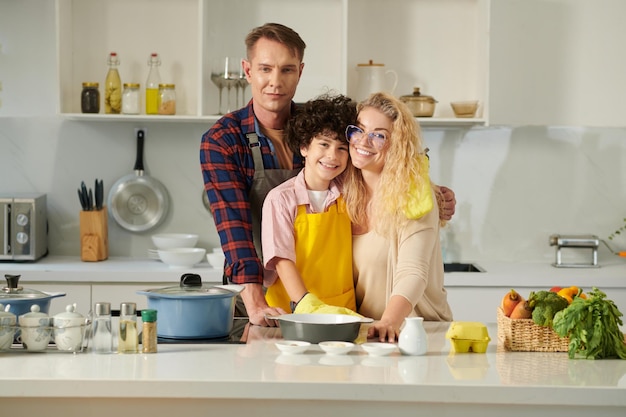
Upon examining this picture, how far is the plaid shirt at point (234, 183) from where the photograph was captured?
290 centimetres

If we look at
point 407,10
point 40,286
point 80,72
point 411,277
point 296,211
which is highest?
point 407,10

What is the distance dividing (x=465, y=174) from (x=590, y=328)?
2.59m

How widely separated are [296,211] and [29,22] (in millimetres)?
2564

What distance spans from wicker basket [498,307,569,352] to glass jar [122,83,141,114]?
8.74 ft

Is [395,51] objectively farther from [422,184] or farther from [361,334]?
[361,334]

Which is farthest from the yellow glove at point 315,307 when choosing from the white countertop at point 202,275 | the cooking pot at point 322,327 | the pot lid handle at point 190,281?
the white countertop at point 202,275

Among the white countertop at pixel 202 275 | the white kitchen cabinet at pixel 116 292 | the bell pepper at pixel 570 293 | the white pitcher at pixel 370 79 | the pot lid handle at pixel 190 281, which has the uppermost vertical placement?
the white pitcher at pixel 370 79

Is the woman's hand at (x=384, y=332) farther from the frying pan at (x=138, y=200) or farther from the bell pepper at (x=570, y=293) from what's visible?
the frying pan at (x=138, y=200)

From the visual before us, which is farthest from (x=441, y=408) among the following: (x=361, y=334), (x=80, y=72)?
(x=80, y=72)

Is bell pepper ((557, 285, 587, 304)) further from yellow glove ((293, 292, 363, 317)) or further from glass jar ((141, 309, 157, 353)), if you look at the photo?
glass jar ((141, 309, 157, 353))

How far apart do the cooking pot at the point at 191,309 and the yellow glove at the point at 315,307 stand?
0.68ft

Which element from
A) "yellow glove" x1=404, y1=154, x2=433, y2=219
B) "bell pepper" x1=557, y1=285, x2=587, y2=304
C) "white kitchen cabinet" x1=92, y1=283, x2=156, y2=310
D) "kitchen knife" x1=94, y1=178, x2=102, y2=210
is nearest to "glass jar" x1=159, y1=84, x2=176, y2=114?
"kitchen knife" x1=94, y1=178, x2=102, y2=210

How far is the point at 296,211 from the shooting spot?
286 cm

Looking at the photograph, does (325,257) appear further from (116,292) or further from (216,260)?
(116,292)
